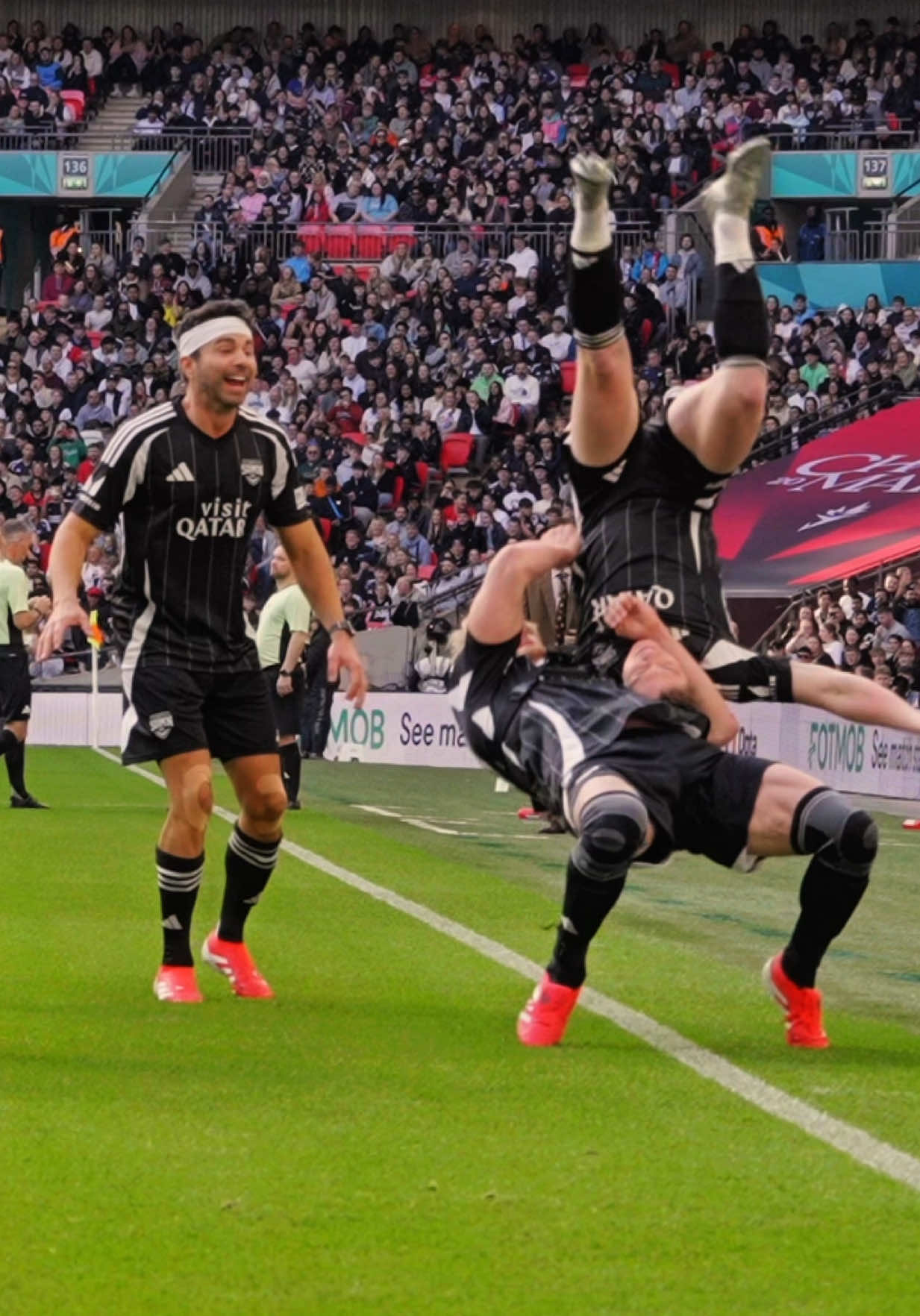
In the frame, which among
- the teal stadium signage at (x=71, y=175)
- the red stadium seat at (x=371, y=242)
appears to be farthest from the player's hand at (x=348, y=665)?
the teal stadium signage at (x=71, y=175)

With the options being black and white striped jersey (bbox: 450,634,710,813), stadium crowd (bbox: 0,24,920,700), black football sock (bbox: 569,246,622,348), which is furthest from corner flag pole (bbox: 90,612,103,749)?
black football sock (bbox: 569,246,622,348)

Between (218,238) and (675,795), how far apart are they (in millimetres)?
36113

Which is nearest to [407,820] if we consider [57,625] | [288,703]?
[288,703]

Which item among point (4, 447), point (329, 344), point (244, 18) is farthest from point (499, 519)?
point (244, 18)

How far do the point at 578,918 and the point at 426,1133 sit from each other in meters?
1.27

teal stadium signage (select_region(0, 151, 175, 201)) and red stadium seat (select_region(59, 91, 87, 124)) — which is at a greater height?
red stadium seat (select_region(59, 91, 87, 124))

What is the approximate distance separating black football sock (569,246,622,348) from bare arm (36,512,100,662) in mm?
1863

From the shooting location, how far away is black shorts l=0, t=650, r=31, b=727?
17.3m

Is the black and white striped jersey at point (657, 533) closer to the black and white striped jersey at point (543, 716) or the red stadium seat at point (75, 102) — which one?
the black and white striped jersey at point (543, 716)

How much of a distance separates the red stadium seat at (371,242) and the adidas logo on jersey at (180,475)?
3354cm

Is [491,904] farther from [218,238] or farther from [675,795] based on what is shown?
[218,238]

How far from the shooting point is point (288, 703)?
673 inches

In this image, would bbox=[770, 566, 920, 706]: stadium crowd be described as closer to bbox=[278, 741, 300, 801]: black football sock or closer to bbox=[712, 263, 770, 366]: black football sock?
bbox=[278, 741, 300, 801]: black football sock

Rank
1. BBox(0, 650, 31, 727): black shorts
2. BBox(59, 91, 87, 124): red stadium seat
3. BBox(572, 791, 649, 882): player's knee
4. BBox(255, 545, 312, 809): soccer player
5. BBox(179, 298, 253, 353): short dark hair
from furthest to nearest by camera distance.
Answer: BBox(59, 91, 87, 124): red stadium seat < BBox(0, 650, 31, 727): black shorts < BBox(255, 545, 312, 809): soccer player < BBox(179, 298, 253, 353): short dark hair < BBox(572, 791, 649, 882): player's knee
